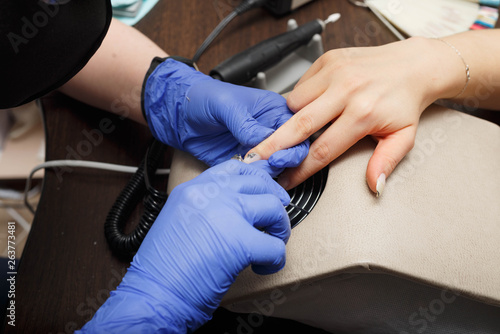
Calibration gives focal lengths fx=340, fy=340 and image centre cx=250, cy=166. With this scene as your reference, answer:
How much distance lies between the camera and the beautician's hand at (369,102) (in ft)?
2.02

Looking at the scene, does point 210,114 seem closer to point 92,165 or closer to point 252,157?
point 252,157

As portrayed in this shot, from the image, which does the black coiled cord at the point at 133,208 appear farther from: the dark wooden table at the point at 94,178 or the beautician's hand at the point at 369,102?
the beautician's hand at the point at 369,102

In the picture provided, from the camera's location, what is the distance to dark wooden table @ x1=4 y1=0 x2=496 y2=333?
2.35 feet

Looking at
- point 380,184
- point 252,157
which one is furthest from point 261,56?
point 380,184

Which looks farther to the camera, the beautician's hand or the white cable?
the white cable

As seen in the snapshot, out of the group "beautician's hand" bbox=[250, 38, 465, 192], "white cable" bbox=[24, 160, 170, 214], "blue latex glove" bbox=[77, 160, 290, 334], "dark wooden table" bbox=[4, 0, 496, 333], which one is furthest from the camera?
"white cable" bbox=[24, 160, 170, 214]

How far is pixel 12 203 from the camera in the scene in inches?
44.8

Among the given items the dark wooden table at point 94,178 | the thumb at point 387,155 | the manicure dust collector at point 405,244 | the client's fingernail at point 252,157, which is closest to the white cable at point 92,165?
the dark wooden table at point 94,178

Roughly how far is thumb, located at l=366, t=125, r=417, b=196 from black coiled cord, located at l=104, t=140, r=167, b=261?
449mm

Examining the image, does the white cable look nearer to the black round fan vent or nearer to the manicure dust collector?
the manicure dust collector

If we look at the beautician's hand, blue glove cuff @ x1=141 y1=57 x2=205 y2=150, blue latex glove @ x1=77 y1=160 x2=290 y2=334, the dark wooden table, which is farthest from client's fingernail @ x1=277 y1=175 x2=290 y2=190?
the dark wooden table

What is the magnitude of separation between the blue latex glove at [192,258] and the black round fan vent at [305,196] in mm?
87

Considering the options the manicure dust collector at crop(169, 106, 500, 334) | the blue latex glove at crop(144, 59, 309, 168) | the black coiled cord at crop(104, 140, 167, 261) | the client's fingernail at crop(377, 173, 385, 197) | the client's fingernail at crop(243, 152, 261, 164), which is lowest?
the manicure dust collector at crop(169, 106, 500, 334)

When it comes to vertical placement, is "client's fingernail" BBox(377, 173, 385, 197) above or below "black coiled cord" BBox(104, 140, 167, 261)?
below
